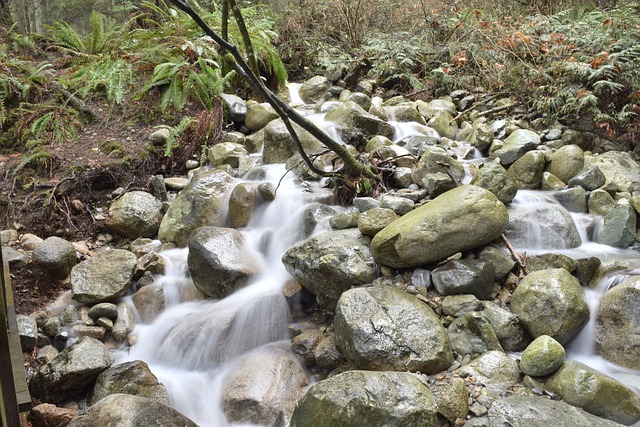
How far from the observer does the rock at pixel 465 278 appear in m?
4.06

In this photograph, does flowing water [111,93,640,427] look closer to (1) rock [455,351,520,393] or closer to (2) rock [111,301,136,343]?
(2) rock [111,301,136,343]

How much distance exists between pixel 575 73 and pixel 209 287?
5317 mm

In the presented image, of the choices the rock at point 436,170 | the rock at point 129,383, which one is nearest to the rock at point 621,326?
the rock at point 436,170

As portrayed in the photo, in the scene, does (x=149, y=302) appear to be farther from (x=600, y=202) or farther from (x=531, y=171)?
(x=600, y=202)

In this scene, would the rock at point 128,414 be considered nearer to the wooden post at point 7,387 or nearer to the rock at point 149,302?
the wooden post at point 7,387

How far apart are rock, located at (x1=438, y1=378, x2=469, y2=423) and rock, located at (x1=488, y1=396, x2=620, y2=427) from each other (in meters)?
0.16

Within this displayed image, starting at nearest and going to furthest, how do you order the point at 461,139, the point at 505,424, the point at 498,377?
1. the point at 505,424
2. the point at 498,377
3. the point at 461,139

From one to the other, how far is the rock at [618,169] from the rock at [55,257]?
564 cm

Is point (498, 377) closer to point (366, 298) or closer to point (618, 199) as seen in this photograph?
point (366, 298)

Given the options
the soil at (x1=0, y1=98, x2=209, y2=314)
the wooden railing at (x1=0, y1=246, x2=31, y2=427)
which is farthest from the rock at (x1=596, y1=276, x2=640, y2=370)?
the soil at (x1=0, y1=98, x2=209, y2=314)

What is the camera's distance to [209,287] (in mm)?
4914

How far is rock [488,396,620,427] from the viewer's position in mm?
2977

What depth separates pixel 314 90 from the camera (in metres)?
9.41

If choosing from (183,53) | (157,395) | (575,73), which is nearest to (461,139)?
(575,73)
